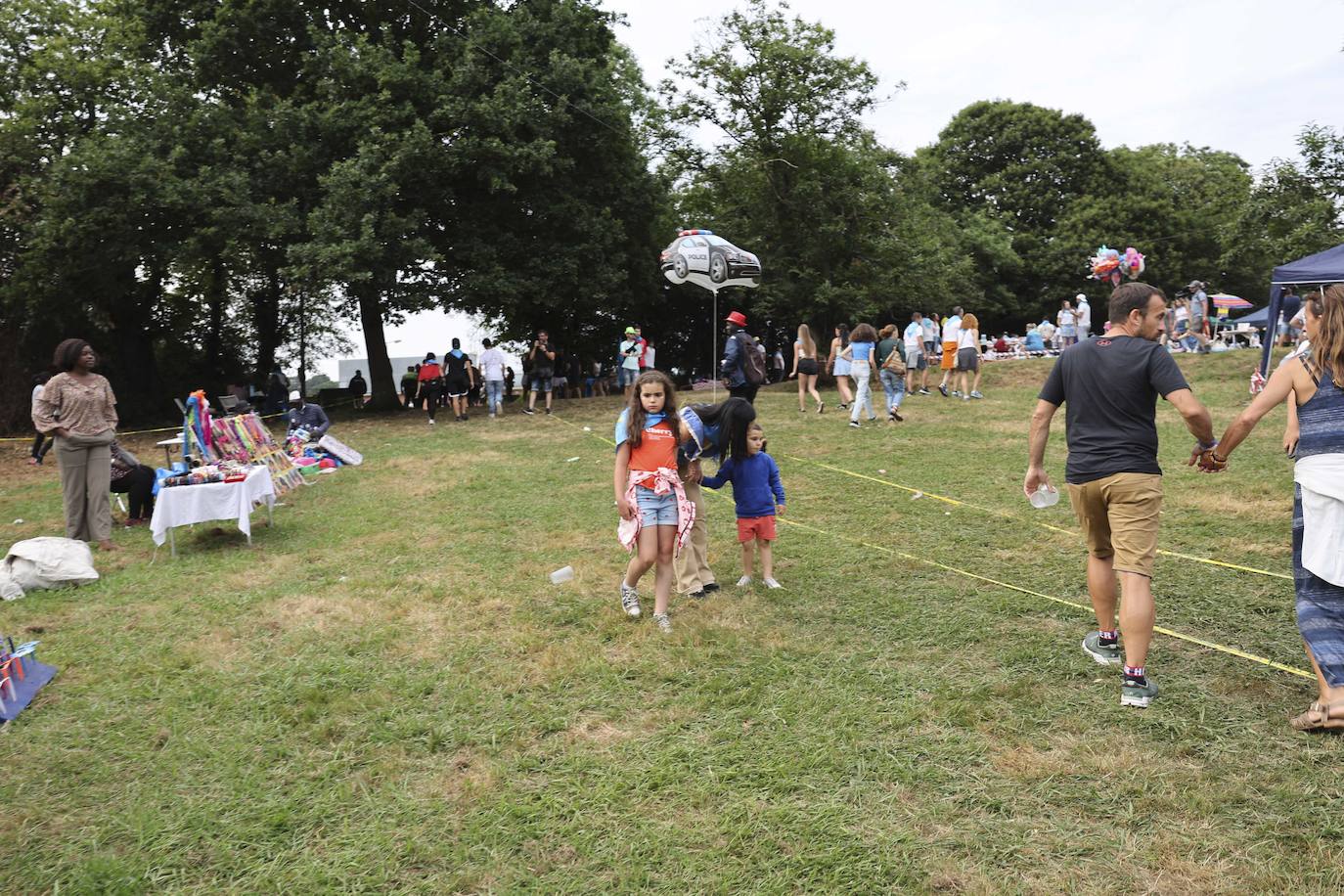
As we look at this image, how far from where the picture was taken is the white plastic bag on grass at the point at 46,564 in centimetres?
648

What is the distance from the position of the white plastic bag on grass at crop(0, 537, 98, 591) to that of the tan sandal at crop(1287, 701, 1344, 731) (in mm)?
7787

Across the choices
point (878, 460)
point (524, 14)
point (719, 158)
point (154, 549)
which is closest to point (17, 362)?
point (524, 14)

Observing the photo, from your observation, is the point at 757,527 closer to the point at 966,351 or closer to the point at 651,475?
the point at 651,475

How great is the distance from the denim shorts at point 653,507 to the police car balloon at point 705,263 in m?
9.86

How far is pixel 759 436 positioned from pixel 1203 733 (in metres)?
2.93

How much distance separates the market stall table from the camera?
7355mm

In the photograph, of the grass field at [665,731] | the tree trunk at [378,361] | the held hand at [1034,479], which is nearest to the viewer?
the grass field at [665,731]

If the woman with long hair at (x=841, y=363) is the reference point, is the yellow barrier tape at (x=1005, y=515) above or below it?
below

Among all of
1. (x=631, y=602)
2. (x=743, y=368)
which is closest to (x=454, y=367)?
(x=743, y=368)

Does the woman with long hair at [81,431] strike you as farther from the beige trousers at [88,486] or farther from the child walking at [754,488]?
the child walking at [754,488]

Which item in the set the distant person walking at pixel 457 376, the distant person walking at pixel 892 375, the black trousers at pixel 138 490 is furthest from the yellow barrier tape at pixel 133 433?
the distant person walking at pixel 892 375

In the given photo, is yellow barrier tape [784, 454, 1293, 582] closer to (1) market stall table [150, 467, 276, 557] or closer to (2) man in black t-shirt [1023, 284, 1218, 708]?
(2) man in black t-shirt [1023, 284, 1218, 708]

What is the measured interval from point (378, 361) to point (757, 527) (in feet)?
58.1

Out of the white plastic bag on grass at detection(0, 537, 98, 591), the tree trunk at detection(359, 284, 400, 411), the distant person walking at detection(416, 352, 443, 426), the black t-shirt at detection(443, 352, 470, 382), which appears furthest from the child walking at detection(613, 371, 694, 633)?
the tree trunk at detection(359, 284, 400, 411)
